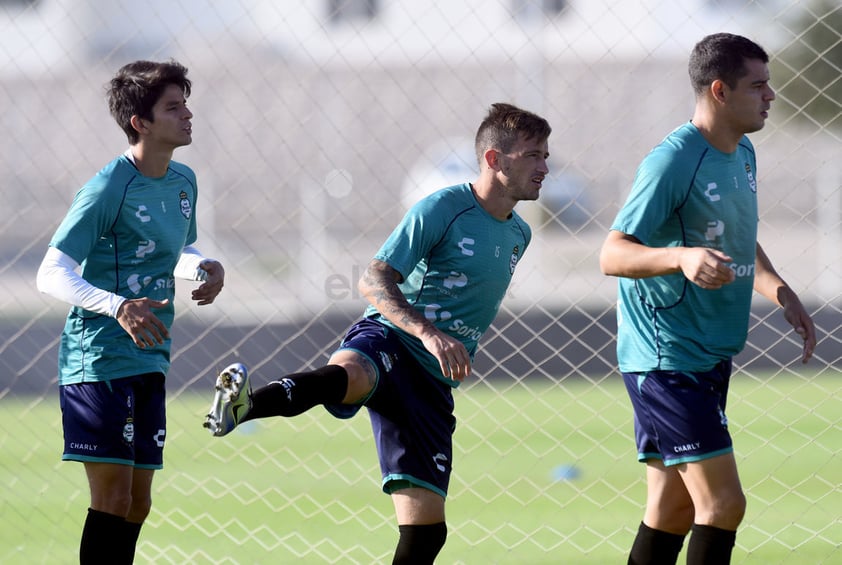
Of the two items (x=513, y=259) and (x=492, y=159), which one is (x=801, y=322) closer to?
(x=513, y=259)

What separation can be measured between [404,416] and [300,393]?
1.28 feet

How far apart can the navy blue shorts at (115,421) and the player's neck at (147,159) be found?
2.30 feet

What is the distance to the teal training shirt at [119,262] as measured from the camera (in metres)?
3.76

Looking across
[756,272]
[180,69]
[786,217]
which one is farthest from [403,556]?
[786,217]

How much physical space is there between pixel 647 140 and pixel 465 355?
1684cm

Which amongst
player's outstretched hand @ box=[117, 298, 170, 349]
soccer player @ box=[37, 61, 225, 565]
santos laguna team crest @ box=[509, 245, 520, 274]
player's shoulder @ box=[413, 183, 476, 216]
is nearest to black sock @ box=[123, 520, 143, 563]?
soccer player @ box=[37, 61, 225, 565]

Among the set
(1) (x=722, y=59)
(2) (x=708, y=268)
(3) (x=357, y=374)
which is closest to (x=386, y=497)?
(3) (x=357, y=374)

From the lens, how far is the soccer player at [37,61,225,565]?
373cm

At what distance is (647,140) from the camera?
64.3 feet

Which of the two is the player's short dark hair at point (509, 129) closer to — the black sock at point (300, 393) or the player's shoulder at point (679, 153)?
the player's shoulder at point (679, 153)

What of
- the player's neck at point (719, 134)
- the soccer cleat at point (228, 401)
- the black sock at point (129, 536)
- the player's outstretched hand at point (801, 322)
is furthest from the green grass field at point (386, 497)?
the player's neck at point (719, 134)

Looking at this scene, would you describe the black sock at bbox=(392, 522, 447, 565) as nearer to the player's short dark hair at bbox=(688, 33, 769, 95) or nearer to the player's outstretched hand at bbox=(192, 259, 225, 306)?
the player's outstretched hand at bbox=(192, 259, 225, 306)

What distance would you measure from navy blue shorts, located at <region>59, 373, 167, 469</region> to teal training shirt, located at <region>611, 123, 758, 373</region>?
1.63 metres

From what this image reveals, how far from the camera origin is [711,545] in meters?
3.35
